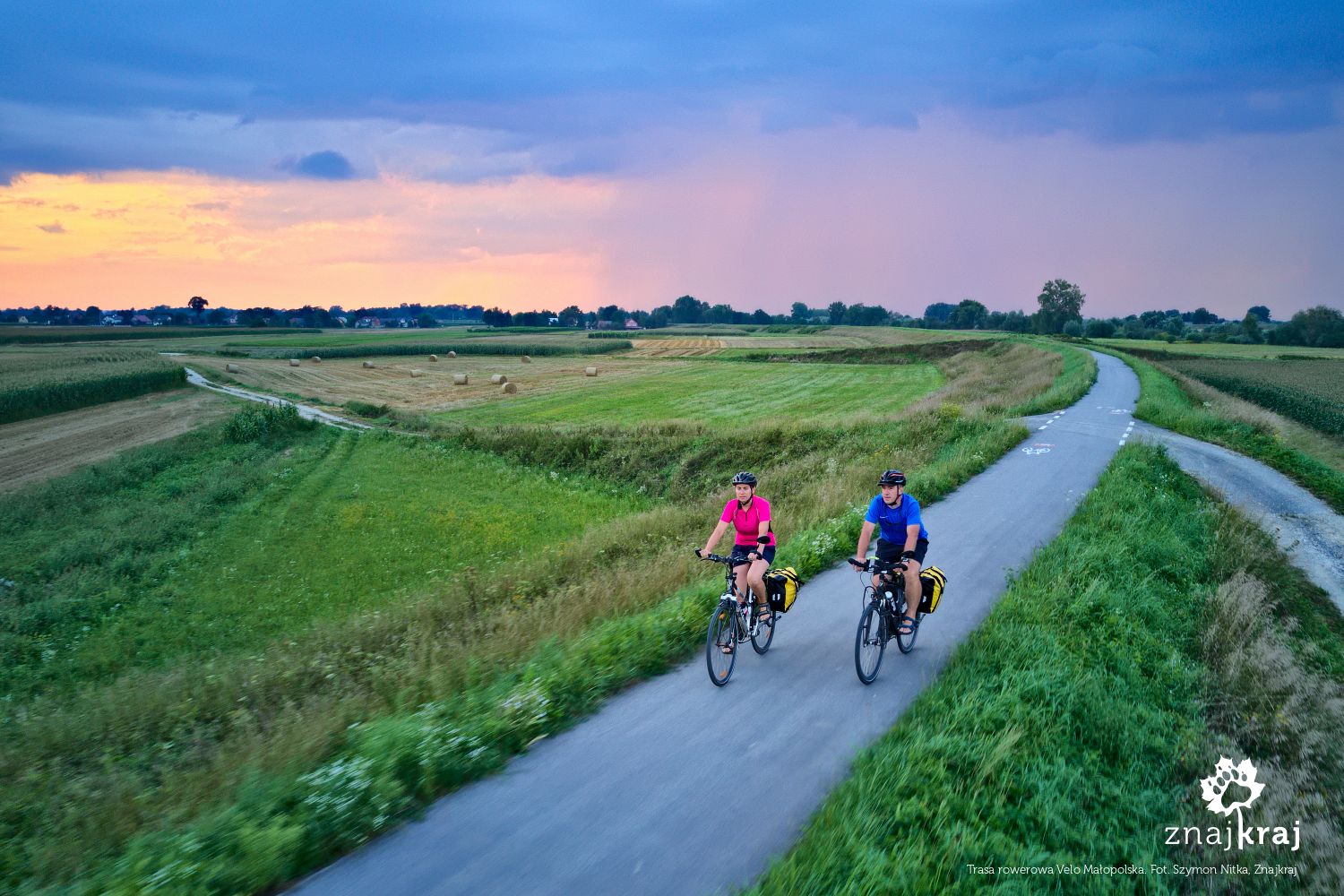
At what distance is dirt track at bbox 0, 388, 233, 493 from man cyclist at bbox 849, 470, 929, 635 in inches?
1249

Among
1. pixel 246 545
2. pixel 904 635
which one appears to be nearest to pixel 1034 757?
pixel 904 635

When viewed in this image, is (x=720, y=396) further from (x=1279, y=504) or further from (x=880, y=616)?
(x=880, y=616)

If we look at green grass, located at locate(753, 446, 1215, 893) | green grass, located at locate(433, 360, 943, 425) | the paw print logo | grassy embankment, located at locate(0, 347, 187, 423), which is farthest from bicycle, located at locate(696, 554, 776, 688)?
grassy embankment, located at locate(0, 347, 187, 423)

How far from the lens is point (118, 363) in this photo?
55.5 m

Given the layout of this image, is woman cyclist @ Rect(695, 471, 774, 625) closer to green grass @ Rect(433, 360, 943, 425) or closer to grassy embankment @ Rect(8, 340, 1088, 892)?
grassy embankment @ Rect(8, 340, 1088, 892)

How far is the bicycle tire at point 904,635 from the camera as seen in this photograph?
26.9 ft

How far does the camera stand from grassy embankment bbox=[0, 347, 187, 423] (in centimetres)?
4022

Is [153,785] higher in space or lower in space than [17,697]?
higher

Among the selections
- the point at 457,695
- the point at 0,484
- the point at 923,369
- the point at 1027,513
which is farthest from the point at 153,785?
the point at 923,369

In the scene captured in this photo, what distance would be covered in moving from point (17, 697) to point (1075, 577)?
648 inches

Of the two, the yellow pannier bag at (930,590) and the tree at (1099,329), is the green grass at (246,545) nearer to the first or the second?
the yellow pannier bag at (930,590)

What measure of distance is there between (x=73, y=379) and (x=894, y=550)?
54.3 metres

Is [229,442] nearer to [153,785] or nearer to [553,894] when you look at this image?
[153,785]

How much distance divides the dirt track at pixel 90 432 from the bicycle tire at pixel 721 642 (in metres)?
30.5
